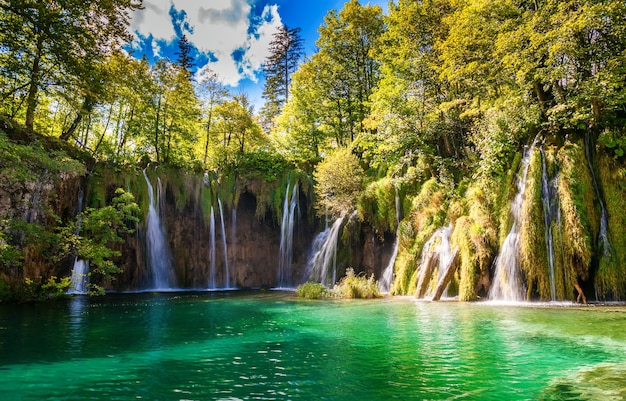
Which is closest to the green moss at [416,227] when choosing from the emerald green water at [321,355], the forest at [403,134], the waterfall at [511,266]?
the forest at [403,134]

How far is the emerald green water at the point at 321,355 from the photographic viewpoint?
5.05m

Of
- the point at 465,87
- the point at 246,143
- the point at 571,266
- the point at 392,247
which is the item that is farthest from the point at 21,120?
the point at 571,266

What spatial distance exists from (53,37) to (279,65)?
131 feet

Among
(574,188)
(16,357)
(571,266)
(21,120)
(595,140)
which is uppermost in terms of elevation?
(21,120)

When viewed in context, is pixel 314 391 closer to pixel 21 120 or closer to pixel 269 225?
pixel 269 225

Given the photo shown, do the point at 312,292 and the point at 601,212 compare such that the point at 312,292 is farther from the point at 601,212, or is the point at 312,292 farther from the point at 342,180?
the point at 601,212

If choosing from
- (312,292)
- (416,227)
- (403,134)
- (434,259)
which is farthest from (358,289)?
(403,134)

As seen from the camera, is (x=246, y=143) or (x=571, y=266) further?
(x=246, y=143)

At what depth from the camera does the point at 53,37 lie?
32.9 ft

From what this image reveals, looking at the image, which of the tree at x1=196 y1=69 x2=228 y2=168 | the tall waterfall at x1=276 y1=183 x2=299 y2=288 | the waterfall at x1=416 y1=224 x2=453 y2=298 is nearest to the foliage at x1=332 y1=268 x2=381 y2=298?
the waterfall at x1=416 y1=224 x2=453 y2=298

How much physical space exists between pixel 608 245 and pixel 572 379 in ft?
32.5

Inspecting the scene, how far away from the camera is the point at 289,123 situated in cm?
3130

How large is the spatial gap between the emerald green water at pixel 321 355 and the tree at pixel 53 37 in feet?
21.5

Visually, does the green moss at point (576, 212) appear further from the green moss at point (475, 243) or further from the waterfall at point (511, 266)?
the green moss at point (475, 243)
